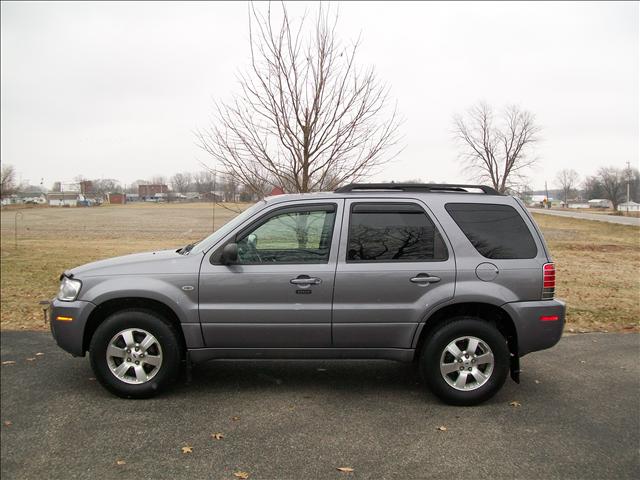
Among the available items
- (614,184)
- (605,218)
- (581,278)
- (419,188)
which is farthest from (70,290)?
(581,278)

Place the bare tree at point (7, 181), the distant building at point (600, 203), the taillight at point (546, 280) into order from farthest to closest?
the bare tree at point (7, 181), the distant building at point (600, 203), the taillight at point (546, 280)

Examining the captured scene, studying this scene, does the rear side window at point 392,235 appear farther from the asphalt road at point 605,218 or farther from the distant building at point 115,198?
the distant building at point 115,198

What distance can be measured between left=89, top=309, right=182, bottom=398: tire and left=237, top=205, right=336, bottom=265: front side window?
0.93m

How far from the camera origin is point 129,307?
4.54 meters

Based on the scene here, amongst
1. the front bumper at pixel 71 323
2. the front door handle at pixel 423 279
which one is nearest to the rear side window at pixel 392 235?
the front door handle at pixel 423 279

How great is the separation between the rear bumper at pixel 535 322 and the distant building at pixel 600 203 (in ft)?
9.00

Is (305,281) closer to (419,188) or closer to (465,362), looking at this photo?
(419,188)

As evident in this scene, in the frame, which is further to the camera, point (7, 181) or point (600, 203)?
point (7, 181)

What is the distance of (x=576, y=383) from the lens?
15.9 feet

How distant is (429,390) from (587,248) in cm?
827

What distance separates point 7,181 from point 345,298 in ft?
177

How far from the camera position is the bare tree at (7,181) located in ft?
156

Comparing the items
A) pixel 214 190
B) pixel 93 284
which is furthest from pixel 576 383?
pixel 214 190

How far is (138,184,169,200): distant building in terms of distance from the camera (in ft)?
205
